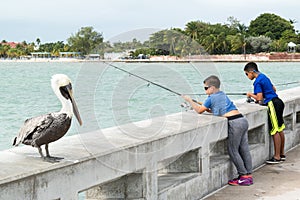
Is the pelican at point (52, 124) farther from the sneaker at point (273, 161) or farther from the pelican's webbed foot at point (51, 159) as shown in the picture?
the sneaker at point (273, 161)

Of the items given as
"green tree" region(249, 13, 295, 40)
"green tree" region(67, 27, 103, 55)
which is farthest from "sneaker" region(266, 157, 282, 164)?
"green tree" region(249, 13, 295, 40)

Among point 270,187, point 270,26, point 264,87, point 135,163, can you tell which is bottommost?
point 270,187

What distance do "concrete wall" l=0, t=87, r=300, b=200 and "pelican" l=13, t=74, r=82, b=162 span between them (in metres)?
0.15

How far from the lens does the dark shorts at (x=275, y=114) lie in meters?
7.41

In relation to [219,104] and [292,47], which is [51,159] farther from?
[292,47]

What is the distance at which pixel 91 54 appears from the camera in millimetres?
5570

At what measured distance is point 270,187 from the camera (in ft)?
20.4

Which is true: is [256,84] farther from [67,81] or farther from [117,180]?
[67,81]

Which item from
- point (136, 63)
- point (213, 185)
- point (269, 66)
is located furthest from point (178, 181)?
point (269, 66)

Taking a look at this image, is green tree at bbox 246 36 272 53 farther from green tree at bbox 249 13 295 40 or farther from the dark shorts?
the dark shorts

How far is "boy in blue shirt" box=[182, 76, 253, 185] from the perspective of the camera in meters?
6.27

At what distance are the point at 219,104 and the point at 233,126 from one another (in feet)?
0.97

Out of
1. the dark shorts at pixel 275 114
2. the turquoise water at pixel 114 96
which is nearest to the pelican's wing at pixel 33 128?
the turquoise water at pixel 114 96

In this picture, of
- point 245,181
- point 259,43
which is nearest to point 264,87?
point 245,181
